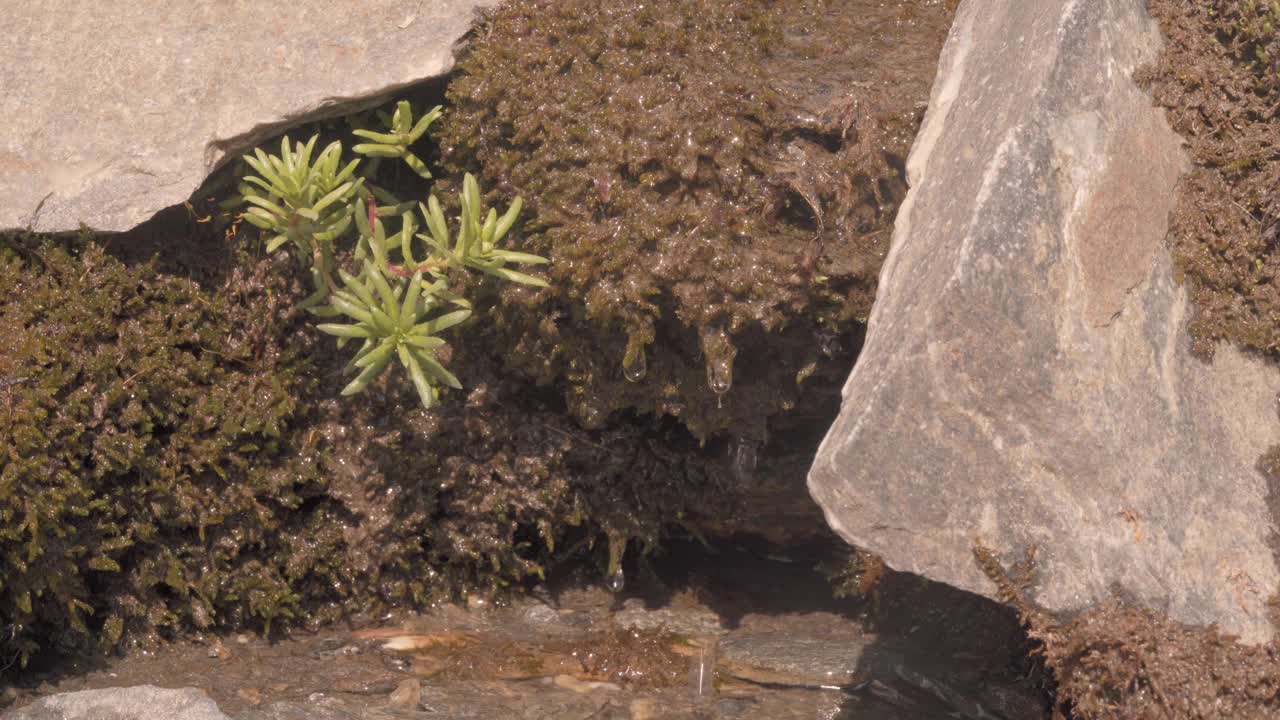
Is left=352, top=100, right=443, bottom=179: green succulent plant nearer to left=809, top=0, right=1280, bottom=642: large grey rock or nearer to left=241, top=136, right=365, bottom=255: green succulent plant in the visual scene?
left=241, top=136, right=365, bottom=255: green succulent plant

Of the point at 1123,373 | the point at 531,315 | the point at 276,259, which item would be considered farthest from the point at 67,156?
the point at 1123,373

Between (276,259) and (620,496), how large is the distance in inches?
69.3

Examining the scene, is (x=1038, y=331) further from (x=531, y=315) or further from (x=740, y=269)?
(x=531, y=315)

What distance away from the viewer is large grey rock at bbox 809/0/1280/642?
11.5 feet

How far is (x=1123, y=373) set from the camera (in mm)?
3629

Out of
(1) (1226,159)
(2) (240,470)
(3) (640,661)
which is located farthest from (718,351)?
(2) (240,470)

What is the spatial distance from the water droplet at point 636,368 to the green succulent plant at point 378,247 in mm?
464

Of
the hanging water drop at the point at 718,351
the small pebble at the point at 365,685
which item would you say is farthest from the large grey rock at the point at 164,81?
the small pebble at the point at 365,685

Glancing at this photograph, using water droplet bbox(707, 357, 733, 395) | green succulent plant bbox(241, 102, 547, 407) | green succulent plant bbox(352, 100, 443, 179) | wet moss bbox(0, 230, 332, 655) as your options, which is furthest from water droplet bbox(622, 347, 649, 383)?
wet moss bbox(0, 230, 332, 655)

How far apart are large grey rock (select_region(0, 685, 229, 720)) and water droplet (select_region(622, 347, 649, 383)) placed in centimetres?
193

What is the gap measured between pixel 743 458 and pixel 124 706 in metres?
2.63

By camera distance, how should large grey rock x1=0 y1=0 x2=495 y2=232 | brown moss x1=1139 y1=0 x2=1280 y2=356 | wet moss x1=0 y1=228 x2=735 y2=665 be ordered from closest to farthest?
brown moss x1=1139 y1=0 x2=1280 y2=356
wet moss x1=0 y1=228 x2=735 y2=665
large grey rock x1=0 y1=0 x2=495 y2=232

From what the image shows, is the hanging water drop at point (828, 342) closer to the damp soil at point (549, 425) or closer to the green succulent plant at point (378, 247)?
the damp soil at point (549, 425)

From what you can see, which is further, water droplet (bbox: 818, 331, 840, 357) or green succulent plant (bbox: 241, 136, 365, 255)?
water droplet (bbox: 818, 331, 840, 357)
